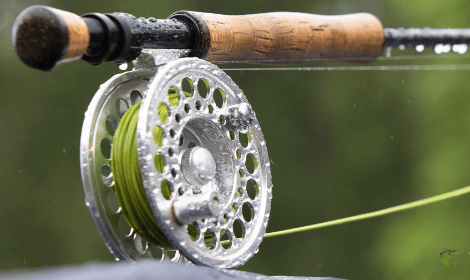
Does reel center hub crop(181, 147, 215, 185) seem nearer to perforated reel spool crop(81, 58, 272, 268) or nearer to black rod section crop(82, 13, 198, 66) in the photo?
perforated reel spool crop(81, 58, 272, 268)

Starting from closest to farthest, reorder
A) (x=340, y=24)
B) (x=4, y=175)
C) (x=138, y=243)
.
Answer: (x=138, y=243)
(x=340, y=24)
(x=4, y=175)

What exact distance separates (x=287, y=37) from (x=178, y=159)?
18.5 inches

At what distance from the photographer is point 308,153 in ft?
13.3

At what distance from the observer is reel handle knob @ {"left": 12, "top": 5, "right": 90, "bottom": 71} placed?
0.82 meters

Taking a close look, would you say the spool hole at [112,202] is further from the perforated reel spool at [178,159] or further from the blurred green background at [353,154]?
the blurred green background at [353,154]

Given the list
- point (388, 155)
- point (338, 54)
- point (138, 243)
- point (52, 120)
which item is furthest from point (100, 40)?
point (388, 155)

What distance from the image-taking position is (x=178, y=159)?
3.18 ft

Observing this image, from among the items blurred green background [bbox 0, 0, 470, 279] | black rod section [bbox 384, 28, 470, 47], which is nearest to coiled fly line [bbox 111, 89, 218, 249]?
black rod section [bbox 384, 28, 470, 47]

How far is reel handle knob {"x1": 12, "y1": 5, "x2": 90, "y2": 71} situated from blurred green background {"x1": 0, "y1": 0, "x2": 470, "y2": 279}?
308cm

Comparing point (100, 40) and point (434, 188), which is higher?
point (100, 40)

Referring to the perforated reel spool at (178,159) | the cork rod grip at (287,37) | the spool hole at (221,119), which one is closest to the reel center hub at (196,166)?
the perforated reel spool at (178,159)

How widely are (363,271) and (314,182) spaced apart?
0.75 metres

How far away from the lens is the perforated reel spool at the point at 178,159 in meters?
0.92

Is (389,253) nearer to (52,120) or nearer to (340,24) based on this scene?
(52,120)
